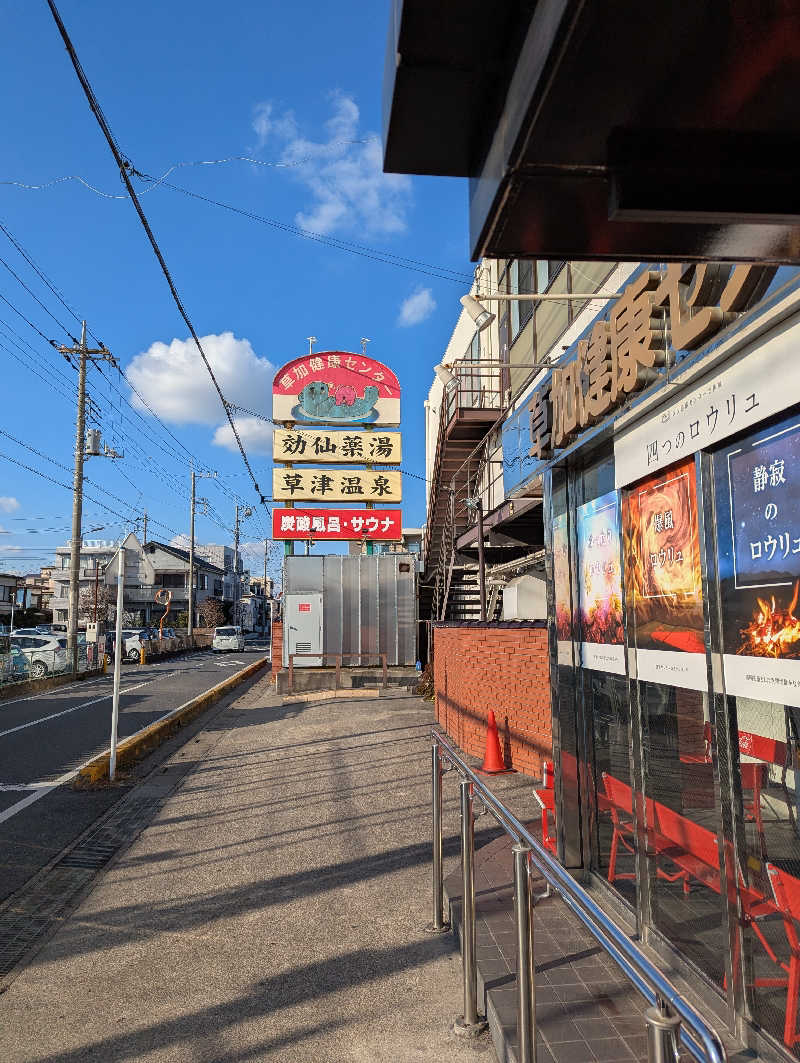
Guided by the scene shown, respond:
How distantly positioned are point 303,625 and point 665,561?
1898 cm

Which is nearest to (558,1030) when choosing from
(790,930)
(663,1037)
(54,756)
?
(790,930)

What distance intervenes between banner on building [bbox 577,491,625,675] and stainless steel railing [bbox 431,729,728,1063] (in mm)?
1183

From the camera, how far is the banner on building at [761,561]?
10.0 ft

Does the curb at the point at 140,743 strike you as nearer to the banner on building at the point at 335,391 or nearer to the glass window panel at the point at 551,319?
the glass window panel at the point at 551,319

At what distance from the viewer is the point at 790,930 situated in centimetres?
307

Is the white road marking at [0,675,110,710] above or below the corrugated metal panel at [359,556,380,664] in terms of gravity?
below

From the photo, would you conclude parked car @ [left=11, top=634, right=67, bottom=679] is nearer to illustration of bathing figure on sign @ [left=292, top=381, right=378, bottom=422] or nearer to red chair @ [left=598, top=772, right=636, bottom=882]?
illustration of bathing figure on sign @ [left=292, top=381, right=378, bottom=422]

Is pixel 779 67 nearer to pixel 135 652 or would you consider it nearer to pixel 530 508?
pixel 530 508

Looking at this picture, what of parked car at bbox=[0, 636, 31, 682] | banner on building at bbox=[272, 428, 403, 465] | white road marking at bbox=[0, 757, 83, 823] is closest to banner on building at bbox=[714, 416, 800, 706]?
white road marking at bbox=[0, 757, 83, 823]

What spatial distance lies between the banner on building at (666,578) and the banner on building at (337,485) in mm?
21245

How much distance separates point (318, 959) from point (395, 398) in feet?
76.8

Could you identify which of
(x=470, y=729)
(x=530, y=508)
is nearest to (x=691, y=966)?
(x=470, y=729)

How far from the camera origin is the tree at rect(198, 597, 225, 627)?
270 ft

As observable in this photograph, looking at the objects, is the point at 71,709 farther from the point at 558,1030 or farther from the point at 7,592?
the point at 7,592
